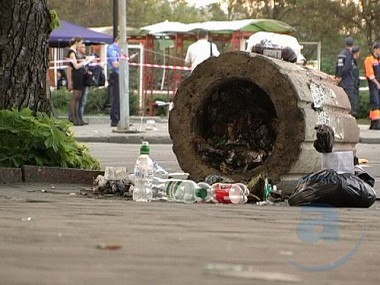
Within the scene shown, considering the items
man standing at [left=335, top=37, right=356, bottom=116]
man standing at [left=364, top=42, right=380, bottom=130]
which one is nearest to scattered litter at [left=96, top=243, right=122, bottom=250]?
man standing at [left=335, top=37, right=356, bottom=116]

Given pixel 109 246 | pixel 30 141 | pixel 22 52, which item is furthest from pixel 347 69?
pixel 109 246

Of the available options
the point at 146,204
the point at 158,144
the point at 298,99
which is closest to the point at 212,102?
the point at 298,99

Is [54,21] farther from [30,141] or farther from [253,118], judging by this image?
[253,118]

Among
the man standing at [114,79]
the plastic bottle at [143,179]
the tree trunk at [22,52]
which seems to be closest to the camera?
the plastic bottle at [143,179]

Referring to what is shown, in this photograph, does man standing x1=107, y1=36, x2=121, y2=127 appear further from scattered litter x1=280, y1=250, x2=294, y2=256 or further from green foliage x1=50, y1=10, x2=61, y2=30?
scattered litter x1=280, y1=250, x2=294, y2=256

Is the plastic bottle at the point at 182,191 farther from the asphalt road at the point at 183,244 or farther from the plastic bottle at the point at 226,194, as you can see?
the asphalt road at the point at 183,244

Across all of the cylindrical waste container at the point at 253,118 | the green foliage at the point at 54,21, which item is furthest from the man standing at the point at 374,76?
the green foliage at the point at 54,21

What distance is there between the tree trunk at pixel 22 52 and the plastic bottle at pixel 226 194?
268 centimetres

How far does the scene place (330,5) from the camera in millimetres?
52344

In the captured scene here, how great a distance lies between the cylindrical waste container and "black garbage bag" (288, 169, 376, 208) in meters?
1.28

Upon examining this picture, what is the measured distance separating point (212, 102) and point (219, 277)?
6861 mm

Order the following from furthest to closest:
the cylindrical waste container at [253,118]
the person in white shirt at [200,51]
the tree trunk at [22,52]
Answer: the person in white shirt at [200,51], the tree trunk at [22,52], the cylindrical waste container at [253,118]

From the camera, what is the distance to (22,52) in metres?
10.3

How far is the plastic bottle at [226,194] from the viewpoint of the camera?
8242 millimetres
